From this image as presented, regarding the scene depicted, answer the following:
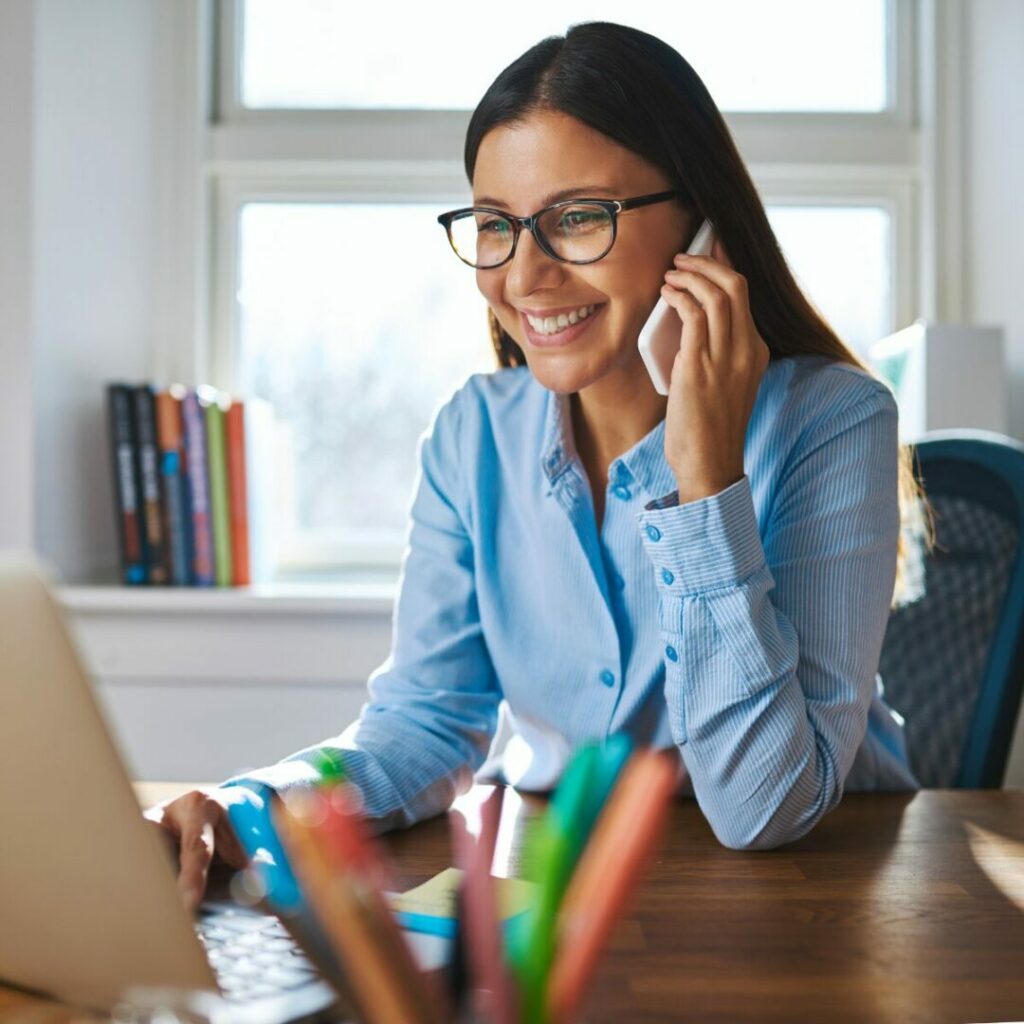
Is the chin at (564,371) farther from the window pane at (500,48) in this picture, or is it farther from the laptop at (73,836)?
the window pane at (500,48)

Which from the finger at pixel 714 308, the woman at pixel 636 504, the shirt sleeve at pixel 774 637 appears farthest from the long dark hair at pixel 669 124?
the shirt sleeve at pixel 774 637

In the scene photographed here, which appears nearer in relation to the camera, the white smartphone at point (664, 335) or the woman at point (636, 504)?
the woman at point (636, 504)

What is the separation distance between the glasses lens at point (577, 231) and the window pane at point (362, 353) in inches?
54.7

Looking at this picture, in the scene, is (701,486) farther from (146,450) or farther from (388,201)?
(388,201)

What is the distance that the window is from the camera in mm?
2506

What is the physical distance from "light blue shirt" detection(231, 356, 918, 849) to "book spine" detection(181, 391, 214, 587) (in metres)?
0.94

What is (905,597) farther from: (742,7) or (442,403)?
(742,7)

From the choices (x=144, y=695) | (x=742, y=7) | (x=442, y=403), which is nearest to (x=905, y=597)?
(x=442, y=403)

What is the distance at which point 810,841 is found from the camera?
103cm

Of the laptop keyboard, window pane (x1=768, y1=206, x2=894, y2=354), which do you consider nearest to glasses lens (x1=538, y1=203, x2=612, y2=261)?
the laptop keyboard

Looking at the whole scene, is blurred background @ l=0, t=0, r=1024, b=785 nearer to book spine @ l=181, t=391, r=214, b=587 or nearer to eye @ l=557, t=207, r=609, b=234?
book spine @ l=181, t=391, r=214, b=587

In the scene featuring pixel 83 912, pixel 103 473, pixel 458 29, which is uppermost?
pixel 458 29

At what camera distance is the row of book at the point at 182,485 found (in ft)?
7.29

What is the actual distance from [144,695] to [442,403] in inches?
42.9
